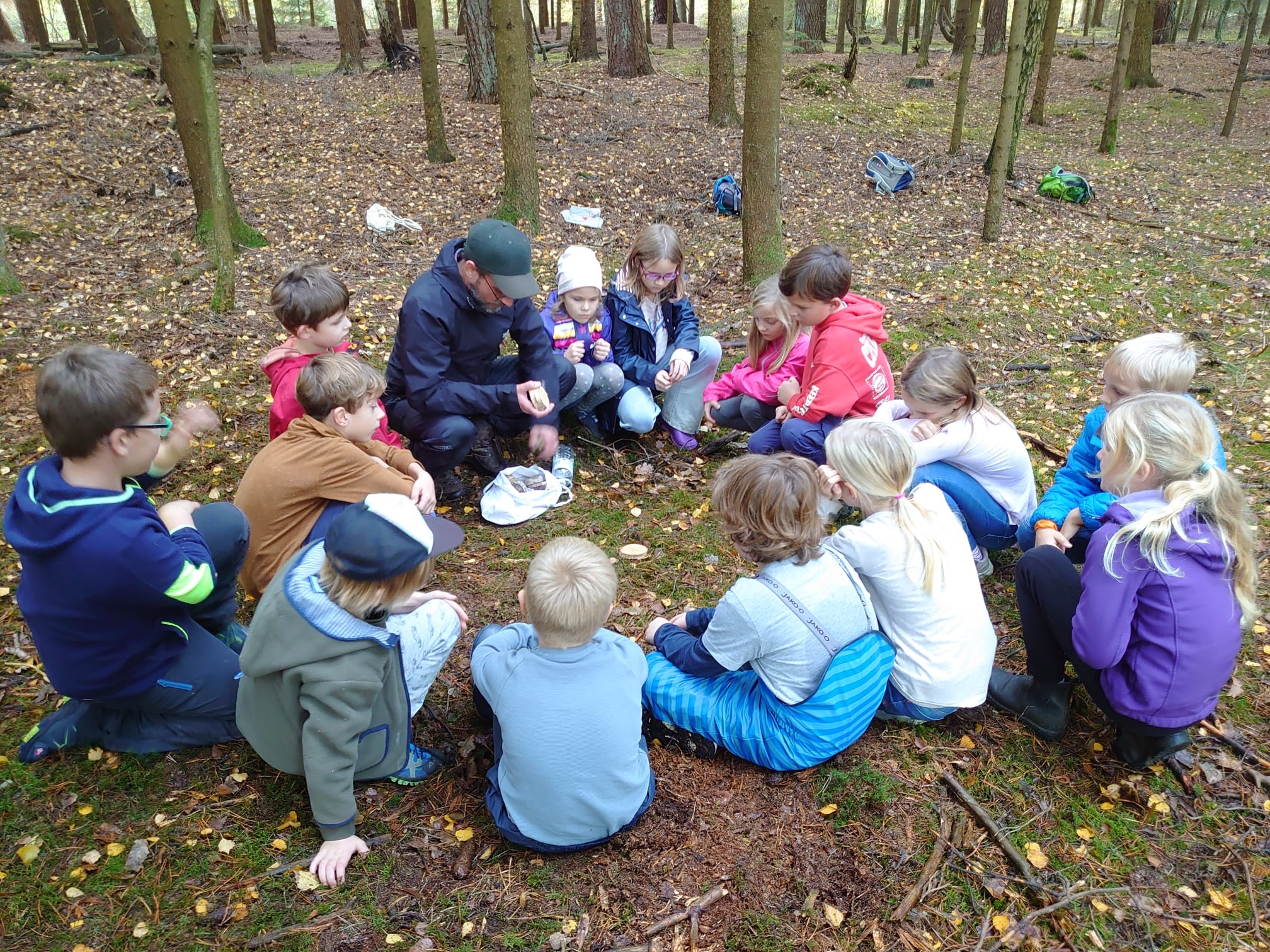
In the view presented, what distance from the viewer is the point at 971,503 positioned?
365 centimetres

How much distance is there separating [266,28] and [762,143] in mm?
15455

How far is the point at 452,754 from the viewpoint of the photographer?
287 cm

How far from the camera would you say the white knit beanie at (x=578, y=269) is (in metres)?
4.45

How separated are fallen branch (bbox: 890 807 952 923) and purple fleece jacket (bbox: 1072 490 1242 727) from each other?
73cm

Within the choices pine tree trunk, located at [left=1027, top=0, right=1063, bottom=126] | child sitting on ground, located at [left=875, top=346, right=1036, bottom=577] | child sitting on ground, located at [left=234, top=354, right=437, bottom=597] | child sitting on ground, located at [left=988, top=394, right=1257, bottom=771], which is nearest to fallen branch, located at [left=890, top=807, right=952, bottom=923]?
child sitting on ground, located at [left=988, top=394, right=1257, bottom=771]

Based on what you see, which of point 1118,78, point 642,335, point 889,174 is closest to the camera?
point 642,335

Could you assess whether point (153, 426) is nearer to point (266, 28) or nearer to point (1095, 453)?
point (1095, 453)

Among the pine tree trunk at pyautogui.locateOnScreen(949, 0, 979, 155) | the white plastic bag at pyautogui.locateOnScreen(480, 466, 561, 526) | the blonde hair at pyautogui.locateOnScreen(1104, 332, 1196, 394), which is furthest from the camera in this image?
the pine tree trunk at pyautogui.locateOnScreen(949, 0, 979, 155)

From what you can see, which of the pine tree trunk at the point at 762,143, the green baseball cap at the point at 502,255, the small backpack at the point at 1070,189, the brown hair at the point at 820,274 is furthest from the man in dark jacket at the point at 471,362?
the small backpack at the point at 1070,189

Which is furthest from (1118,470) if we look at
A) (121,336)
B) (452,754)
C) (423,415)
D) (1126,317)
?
(121,336)

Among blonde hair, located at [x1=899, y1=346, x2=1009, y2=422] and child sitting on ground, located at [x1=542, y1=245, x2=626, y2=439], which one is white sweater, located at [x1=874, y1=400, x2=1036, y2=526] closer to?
blonde hair, located at [x1=899, y1=346, x2=1009, y2=422]

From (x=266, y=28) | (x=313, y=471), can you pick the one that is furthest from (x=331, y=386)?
(x=266, y=28)

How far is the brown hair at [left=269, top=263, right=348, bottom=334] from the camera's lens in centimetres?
363

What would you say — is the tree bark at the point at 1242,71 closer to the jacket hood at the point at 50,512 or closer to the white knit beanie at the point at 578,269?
the white knit beanie at the point at 578,269
